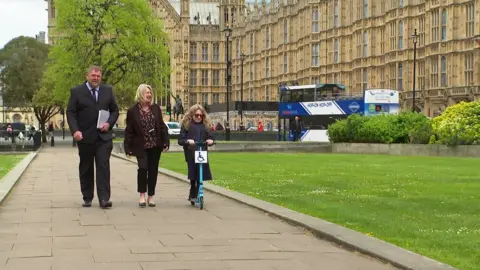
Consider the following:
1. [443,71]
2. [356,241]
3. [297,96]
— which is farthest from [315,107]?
[356,241]

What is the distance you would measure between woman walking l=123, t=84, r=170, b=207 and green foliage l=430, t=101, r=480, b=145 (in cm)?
2060

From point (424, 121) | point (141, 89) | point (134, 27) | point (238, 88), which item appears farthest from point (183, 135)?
point (238, 88)

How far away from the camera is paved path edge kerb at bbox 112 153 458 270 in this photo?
7.34 meters

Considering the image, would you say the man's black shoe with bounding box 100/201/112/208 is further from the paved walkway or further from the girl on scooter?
the girl on scooter

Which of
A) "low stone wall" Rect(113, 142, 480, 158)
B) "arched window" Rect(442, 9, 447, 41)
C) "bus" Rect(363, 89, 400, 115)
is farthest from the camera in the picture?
"arched window" Rect(442, 9, 447, 41)

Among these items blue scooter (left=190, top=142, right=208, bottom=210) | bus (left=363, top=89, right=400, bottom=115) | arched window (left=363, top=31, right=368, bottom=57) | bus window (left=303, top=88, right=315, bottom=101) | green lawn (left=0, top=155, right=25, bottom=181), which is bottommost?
green lawn (left=0, top=155, right=25, bottom=181)

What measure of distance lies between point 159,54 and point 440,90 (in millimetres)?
19444

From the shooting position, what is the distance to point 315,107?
56.8 m

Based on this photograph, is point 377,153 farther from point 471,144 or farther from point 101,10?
point 101,10

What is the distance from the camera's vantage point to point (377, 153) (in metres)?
36.0

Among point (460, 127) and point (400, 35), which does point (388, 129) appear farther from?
point (400, 35)

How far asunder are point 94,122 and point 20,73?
59430 millimetres

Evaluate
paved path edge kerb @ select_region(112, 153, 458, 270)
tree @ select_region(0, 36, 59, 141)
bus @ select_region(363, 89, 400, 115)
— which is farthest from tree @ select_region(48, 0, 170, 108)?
paved path edge kerb @ select_region(112, 153, 458, 270)

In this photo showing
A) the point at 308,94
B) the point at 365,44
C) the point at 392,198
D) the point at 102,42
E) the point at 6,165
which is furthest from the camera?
the point at 365,44
